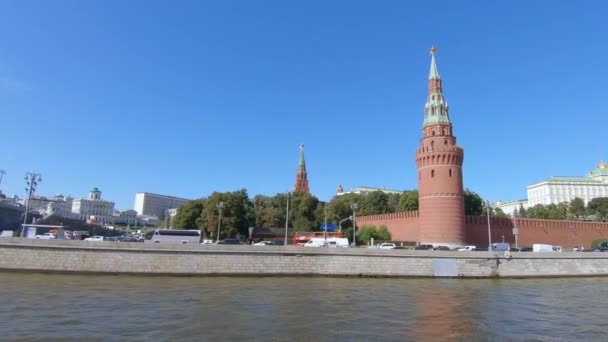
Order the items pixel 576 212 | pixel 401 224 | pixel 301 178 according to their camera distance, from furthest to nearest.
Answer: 1. pixel 301 178
2. pixel 576 212
3. pixel 401 224

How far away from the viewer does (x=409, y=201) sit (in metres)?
76.6

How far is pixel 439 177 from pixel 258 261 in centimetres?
3319

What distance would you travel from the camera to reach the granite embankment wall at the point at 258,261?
3080 cm

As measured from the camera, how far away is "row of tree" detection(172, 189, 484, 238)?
62.7m

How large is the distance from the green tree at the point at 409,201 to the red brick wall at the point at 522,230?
8.17 m

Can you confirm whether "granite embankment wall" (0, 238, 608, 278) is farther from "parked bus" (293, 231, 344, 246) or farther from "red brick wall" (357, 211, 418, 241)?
"red brick wall" (357, 211, 418, 241)

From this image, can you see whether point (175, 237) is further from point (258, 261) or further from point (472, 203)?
point (472, 203)

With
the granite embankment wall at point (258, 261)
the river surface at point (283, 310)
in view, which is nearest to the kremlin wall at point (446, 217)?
the granite embankment wall at point (258, 261)

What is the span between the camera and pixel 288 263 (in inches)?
1342

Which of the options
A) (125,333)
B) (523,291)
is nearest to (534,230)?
(523,291)

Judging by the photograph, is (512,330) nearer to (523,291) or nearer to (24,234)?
(523,291)

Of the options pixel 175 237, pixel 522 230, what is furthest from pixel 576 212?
pixel 175 237

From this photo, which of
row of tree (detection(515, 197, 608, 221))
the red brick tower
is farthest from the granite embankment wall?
row of tree (detection(515, 197, 608, 221))

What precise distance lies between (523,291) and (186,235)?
2980 cm
